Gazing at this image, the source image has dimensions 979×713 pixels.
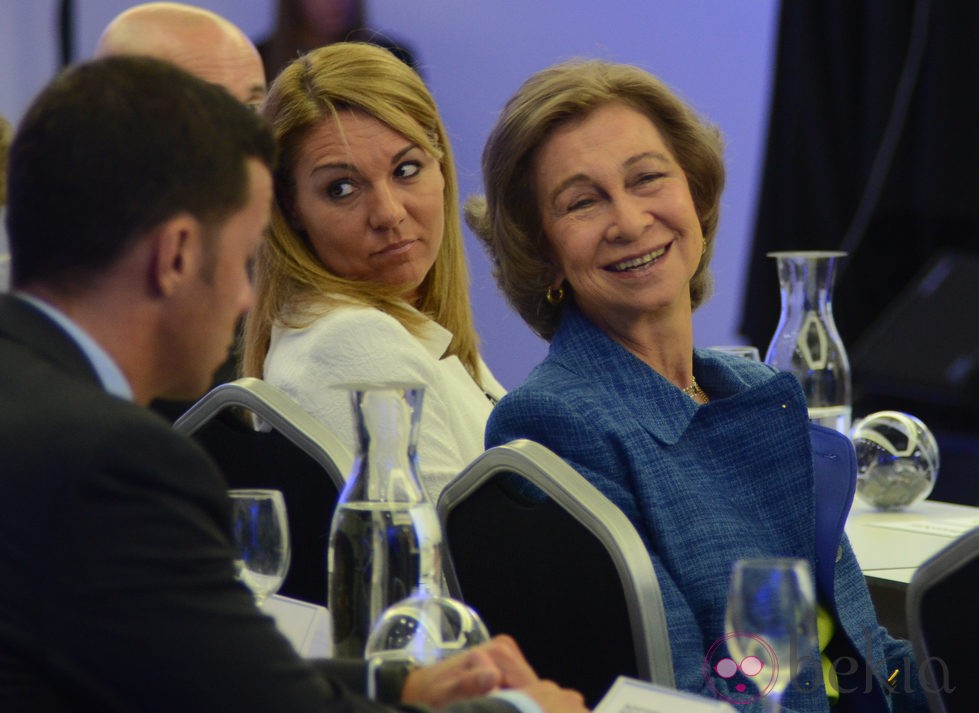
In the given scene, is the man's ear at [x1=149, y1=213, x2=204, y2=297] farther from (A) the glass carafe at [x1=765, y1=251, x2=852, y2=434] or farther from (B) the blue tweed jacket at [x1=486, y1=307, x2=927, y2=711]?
(A) the glass carafe at [x1=765, y1=251, x2=852, y2=434]

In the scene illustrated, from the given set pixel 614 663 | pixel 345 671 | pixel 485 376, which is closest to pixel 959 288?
pixel 485 376

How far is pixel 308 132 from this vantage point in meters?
2.56

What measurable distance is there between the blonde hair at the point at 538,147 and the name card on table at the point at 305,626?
77 cm

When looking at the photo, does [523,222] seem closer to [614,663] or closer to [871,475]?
[614,663]

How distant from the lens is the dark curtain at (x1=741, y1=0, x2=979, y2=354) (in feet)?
17.5

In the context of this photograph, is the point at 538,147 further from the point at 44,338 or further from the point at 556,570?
the point at 44,338

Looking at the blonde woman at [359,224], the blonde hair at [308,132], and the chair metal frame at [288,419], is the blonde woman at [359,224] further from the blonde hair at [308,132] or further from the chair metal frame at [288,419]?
the chair metal frame at [288,419]

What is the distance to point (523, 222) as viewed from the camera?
2.16 meters

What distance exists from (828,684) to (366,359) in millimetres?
889

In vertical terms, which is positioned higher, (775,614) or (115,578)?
(115,578)

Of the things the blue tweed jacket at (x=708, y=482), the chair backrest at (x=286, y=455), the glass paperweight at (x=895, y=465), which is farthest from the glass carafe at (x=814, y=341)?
the chair backrest at (x=286, y=455)

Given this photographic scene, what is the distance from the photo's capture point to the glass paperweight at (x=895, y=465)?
2816mm

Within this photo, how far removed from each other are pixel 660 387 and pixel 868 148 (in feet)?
12.9

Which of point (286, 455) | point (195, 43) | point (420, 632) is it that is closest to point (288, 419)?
point (286, 455)
